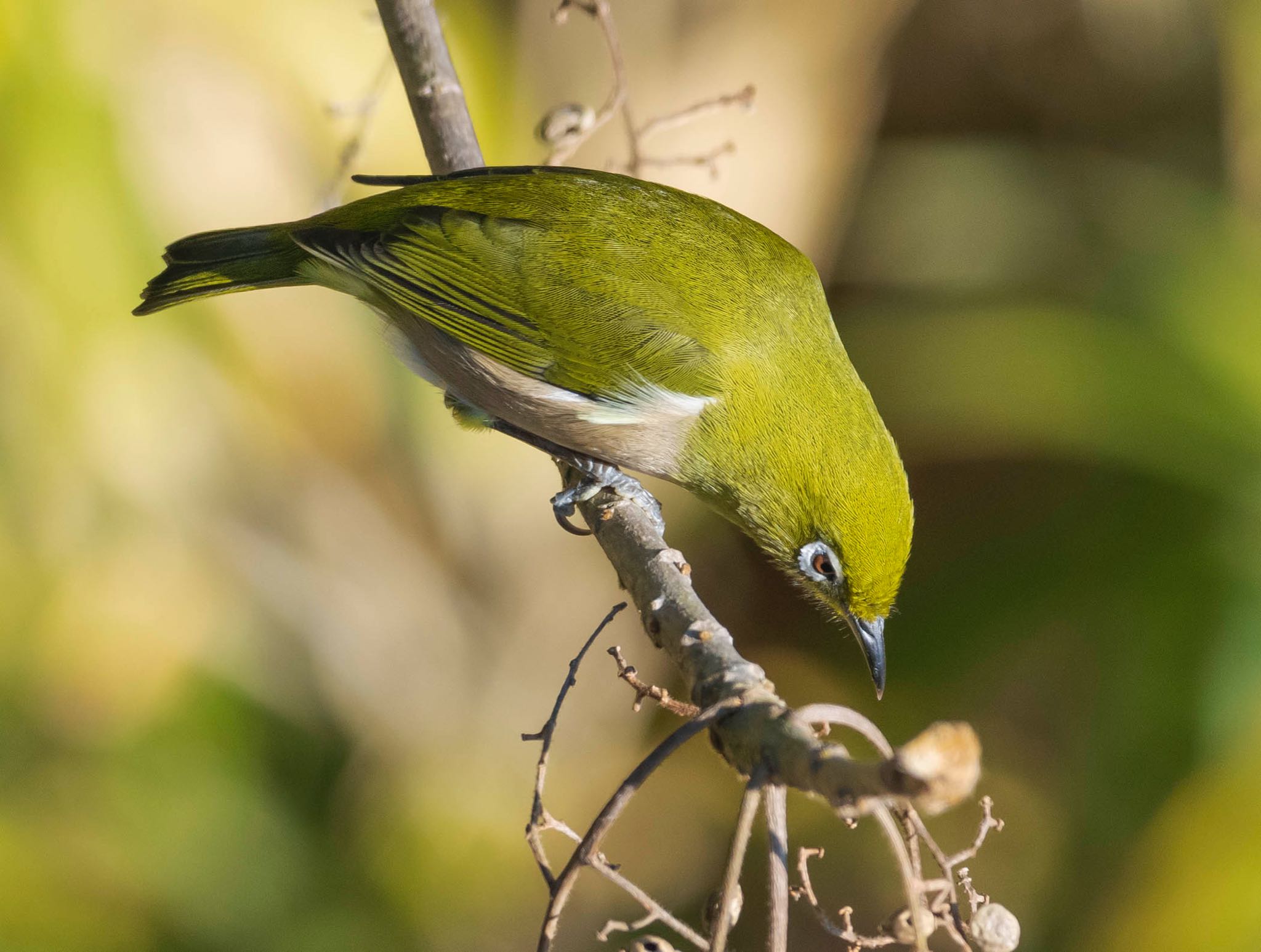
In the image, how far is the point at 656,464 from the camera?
2682 millimetres

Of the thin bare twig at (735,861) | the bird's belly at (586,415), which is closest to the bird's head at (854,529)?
the bird's belly at (586,415)

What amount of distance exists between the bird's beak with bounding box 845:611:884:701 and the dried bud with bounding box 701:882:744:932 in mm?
1223

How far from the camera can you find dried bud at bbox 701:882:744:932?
117 centimetres

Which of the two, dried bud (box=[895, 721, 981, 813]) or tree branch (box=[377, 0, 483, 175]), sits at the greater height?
tree branch (box=[377, 0, 483, 175])

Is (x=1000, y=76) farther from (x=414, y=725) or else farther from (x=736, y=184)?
(x=414, y=725)

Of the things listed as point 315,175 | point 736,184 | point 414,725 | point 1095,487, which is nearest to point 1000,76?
point 736,184

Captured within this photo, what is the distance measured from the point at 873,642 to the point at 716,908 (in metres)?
1.36

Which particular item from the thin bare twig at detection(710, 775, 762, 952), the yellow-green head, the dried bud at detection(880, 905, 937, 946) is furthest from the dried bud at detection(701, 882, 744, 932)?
the yellow-green head

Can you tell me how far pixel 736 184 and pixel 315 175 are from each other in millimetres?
1696

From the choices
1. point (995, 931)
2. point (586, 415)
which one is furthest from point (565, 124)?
point (995, 931)

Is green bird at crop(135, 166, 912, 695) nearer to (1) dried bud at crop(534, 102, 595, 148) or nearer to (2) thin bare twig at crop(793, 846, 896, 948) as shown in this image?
(1) dried bud at crop(534, 102, 595, 148)

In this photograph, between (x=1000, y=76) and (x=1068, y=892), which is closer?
(x=1068, y=892)

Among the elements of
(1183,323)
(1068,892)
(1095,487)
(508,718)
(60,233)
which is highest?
(60,233)

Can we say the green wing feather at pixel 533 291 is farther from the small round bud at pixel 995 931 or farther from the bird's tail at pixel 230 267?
the small round bud at pixel 995 931
